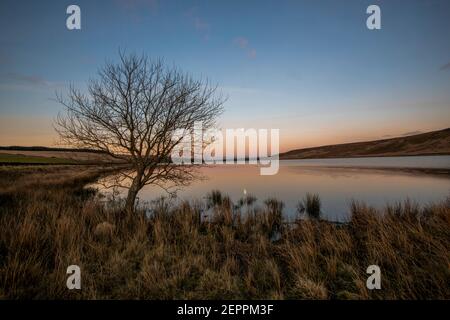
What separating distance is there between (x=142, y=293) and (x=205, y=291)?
1012 millimetres

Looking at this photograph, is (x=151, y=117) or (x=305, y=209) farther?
(x=305, y=209)

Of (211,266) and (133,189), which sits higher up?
(133,189)

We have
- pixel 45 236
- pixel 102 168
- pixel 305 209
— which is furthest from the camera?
pixel 305 209

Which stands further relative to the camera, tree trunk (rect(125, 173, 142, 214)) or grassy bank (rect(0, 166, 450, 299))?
tree trunk (rect(125, 173, 142, 214))

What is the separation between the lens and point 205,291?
145 inches

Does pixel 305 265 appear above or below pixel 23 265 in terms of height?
below

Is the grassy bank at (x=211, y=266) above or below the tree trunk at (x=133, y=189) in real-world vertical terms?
below

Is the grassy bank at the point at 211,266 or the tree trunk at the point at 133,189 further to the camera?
the tree trunk at the point at 133,189

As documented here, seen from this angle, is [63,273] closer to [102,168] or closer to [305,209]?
[102,168]

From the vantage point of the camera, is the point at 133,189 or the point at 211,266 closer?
the point at 211,266

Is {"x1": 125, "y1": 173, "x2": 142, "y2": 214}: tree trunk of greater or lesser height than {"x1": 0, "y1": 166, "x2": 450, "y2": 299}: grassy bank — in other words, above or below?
above

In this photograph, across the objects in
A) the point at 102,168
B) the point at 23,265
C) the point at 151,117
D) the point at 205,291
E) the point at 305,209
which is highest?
the point at 151,117
